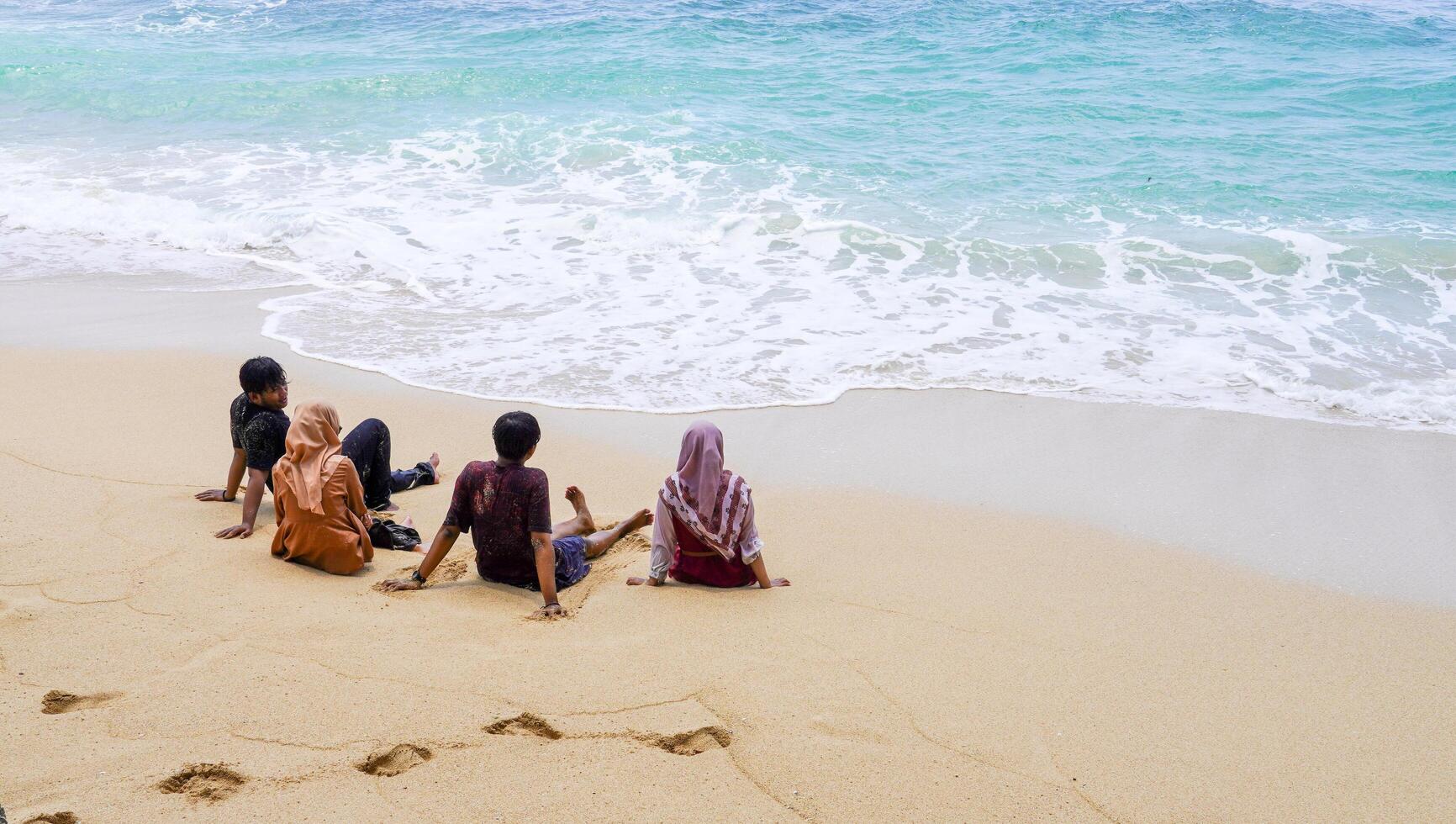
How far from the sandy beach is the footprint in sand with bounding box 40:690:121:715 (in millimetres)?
15

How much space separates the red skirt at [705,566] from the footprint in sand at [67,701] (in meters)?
2.20

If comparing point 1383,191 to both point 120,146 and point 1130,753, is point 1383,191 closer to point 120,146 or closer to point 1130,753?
point 1130,753

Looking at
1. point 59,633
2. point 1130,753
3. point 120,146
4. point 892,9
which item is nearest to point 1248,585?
point 1130,753

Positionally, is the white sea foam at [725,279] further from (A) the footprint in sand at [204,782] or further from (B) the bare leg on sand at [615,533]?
(A) the footprint in sand at [204,782]

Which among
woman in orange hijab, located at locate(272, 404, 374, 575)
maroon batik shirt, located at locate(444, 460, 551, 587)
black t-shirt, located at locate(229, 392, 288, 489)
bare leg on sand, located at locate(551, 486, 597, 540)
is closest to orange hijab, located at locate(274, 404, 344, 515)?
woman in orange hijab, located at locate(272, 404, 374, 575)

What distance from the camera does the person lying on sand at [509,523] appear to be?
13.9ft

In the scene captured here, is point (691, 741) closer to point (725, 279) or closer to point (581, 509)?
point (581, 509)

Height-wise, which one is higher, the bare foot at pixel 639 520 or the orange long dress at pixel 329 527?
the orange long dress at pixel 329 527

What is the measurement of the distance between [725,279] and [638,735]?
6.89m

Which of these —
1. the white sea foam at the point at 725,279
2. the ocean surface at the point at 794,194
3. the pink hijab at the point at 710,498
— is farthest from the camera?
the ocean surface at the point at 794,194

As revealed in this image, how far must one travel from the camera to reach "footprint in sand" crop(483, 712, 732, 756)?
312 cm

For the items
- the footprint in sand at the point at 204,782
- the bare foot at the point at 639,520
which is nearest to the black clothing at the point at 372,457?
the bare foot at the point at 639,520

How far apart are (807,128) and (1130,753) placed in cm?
1225

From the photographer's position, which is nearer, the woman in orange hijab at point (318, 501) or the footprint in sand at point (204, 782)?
the footprint in sand at point (204, 782)
